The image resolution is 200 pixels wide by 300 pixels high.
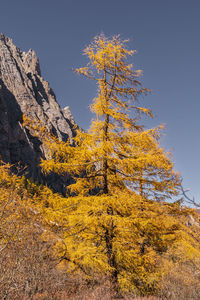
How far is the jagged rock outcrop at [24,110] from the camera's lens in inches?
2712

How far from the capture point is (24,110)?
89.9 meters

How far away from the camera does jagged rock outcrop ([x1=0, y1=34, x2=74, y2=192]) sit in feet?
226

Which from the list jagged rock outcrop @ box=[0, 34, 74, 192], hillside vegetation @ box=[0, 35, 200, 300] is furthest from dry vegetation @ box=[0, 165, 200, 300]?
jagged rock outcrop @ box=[0, 34, 74, 192]

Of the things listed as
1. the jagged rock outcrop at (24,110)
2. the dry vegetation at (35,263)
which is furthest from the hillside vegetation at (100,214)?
the jagged rock outcrop at (24,110)

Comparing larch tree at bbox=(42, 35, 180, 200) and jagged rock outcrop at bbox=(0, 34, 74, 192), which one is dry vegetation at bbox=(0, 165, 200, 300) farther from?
jagged rock outcrop at bbox=(0, 34, 74, 192)

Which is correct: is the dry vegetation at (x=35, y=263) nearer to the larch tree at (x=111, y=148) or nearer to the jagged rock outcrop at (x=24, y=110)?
the larch tree at (x=111, y=148)

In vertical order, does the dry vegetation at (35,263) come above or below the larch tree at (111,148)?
below

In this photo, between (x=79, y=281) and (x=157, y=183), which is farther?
(x=79, y=281)

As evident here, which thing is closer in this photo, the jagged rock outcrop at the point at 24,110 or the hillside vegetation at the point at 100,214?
the hillside vegetation at the point at 100,214

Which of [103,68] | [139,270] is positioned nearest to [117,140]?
[103,68]

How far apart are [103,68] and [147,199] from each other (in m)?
4.94

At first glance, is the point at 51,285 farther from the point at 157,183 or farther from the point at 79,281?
the point at 157,183

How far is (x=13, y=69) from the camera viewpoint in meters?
100

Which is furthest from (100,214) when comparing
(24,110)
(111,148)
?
(24,110)
